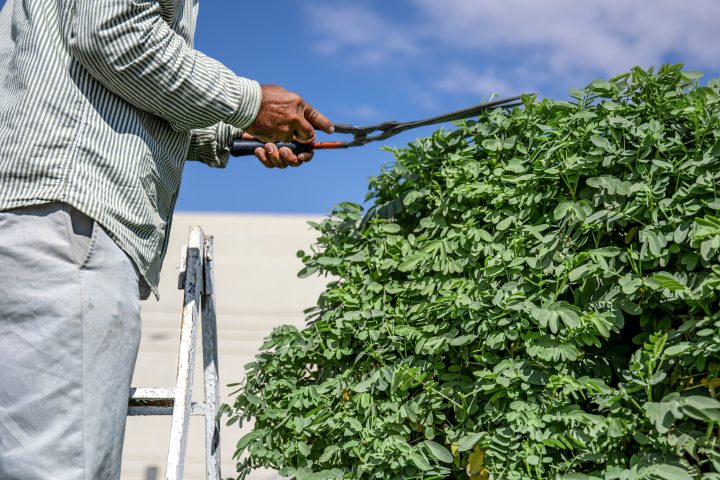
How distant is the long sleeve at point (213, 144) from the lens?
8.64ft

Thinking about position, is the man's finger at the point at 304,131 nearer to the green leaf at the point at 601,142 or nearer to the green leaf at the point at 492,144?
the green leaf at the point at 492,144

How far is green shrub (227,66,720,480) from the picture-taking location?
177 cm

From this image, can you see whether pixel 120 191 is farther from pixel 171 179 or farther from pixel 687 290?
pixel 687 290

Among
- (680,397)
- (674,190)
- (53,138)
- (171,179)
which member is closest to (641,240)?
(674,190)

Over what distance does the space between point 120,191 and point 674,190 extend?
1.38 m

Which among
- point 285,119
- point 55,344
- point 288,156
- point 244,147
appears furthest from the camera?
point 244,147

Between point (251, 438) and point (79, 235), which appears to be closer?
point (79, 235)

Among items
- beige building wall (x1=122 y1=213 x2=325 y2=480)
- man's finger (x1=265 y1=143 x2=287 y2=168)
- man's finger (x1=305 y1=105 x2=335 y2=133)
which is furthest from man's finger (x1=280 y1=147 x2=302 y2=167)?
beige building wall (x1=122 y1=213 x2=325 y2=480)

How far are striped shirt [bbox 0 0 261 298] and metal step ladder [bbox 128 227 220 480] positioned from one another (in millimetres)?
433

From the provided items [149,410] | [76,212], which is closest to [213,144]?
[76,212]

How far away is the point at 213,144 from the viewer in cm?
265

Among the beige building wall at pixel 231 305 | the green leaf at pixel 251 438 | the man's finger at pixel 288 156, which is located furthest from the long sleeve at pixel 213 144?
the beige building wall at pixel 231 305

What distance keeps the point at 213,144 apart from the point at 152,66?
0.67m

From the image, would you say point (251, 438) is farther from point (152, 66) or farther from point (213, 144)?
point (152, 66)
